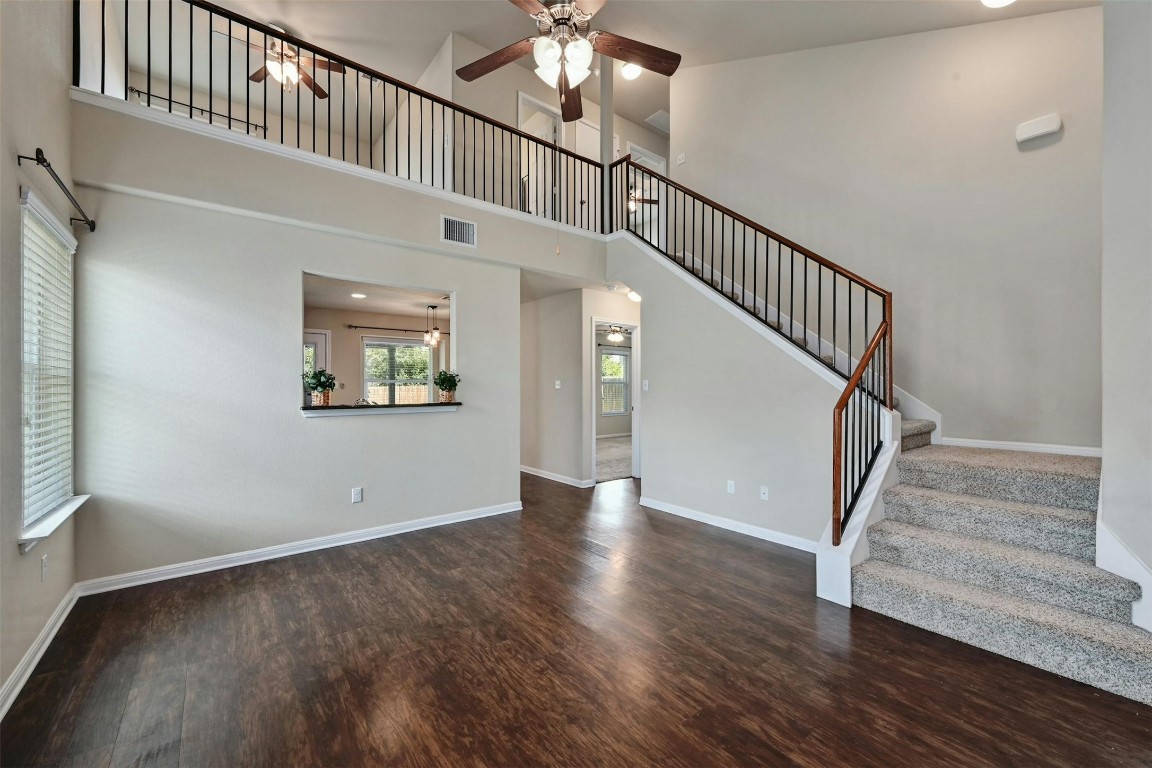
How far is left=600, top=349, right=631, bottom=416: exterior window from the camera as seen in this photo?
10.2 metres

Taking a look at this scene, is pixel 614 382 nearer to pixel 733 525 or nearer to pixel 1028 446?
pixel 733 525

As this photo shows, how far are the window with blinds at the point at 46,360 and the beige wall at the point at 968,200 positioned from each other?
→ 568 centimetres

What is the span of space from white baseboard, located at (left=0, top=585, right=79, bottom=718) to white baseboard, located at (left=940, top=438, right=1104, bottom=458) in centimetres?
597

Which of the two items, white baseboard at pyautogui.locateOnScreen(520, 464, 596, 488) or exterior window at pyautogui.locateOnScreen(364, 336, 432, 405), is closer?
white baseboard at pyautogui.locateOnScreen(520, 464, 596, 488)

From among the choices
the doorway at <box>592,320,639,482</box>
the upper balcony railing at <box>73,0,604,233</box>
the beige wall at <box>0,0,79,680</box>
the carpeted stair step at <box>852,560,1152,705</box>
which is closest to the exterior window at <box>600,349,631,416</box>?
the doorway at <box>592,320,639,482</box>

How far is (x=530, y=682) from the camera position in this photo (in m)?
2.12

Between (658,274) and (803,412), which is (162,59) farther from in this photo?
(803,412)

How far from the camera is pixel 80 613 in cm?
270

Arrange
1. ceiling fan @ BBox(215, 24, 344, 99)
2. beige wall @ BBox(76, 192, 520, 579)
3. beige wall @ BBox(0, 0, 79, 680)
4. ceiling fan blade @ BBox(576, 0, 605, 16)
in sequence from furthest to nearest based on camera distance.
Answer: ceiling fan @ BBox(215, 24, 344, 99) < beige wall @ BBox(76, 192, 520, 579) < ceiling fan blade @ BBox(576, 0, 605, 16) < beige wall @ BBox(0, 0, 79, 680)

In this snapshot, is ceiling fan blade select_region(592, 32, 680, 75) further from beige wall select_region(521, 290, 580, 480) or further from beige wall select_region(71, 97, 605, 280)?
beige wall select_region(521, 290, 580, 480)

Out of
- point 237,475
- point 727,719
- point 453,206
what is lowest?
point 727,719

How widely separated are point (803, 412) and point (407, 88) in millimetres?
4278

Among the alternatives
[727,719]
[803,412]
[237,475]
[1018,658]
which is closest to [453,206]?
[237,475]

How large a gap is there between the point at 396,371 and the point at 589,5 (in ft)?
20.6
